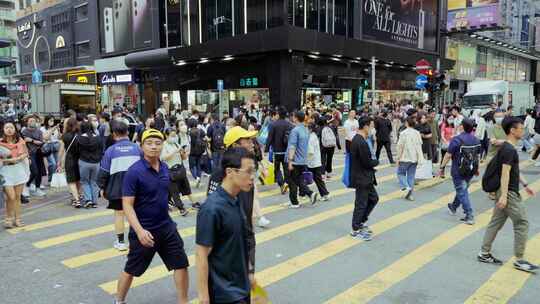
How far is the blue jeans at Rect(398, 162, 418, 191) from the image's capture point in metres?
9.99

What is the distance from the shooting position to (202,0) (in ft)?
106

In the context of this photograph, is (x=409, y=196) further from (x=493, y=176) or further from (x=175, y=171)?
(x=175, y=171)

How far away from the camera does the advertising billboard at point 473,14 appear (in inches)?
1656

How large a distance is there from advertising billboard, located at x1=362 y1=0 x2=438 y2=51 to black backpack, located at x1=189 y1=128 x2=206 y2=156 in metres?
24.5

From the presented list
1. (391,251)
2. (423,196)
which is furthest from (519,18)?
(391,251)

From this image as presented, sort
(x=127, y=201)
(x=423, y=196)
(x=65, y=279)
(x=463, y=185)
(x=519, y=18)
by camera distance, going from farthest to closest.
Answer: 1. (x=519, y=18)
2. (x=423, y=196)
3. (x=463, y=185)
4. (x=65, y=279)
5. (x=127, y=201)

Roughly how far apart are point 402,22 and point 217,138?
30462 millimetres

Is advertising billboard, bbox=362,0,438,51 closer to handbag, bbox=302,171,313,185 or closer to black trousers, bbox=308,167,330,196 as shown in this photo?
handbag, bbox=302,171,313,185

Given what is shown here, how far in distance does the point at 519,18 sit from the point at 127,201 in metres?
64.2

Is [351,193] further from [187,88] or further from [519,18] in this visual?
[519,18]

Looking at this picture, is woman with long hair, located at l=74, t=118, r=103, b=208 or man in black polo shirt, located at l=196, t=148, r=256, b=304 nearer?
man in black polo shirt, located at l=196, t=148, r=256, b=304

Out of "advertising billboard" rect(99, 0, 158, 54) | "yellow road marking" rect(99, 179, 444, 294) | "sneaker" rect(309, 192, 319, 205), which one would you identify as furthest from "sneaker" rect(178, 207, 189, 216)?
"advertising billboard" rect(99, 0, 158, 54)

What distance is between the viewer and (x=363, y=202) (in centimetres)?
688

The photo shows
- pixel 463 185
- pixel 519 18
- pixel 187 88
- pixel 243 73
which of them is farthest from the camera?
pixel 519 18
